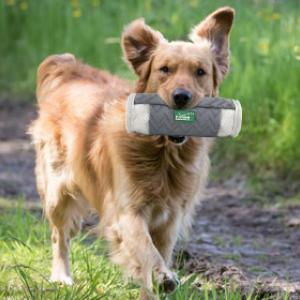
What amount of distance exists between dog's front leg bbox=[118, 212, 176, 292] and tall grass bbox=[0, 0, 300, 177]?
2067 millimetres

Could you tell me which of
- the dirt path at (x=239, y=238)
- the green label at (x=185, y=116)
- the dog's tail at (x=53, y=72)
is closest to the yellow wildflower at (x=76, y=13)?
the dirt path at (x=239, y=238)

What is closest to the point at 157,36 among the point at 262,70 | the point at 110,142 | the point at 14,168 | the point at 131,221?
the point at 110,142

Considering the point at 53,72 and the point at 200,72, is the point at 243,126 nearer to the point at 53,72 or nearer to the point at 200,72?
the point at 53,72

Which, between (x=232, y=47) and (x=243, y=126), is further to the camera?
(x=232, y=47)

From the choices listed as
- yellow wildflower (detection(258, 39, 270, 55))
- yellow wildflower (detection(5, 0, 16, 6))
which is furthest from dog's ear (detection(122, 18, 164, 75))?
yellow wildflower (detection(5, 0, 16, 6))

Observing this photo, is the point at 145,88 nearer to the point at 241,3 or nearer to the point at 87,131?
the point at 87,131

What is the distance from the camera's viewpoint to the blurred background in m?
6.64

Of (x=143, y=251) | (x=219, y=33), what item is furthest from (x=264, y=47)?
(x=143, y=251)

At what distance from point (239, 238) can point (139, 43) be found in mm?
2001

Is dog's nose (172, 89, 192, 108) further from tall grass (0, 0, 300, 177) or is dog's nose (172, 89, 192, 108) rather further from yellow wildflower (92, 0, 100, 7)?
yellow wildflower (92, 0, 100, 7)

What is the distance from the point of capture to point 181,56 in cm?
530

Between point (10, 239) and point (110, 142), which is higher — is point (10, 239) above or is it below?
below

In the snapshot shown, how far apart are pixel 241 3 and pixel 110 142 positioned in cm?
624

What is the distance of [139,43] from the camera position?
564 cm
